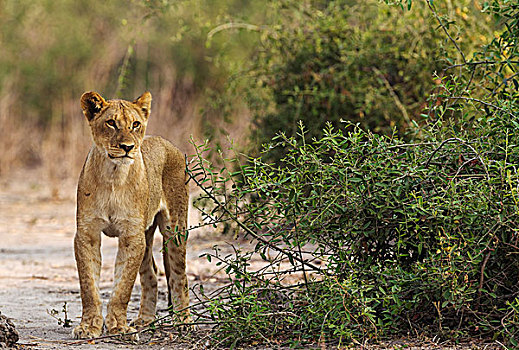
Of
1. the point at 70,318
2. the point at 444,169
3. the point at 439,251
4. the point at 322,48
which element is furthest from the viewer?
the point at 322,48

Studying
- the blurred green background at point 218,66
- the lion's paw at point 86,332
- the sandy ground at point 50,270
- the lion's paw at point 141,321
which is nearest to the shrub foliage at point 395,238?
the sandy ground at point 50,270

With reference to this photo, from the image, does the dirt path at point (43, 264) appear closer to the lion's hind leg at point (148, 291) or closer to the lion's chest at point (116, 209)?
the lion's hind leg at point (148, 291)

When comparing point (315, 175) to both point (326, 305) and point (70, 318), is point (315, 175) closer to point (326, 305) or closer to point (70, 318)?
point (326, 305)

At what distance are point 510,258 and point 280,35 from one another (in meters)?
5.08

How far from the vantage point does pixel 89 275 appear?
169 inches

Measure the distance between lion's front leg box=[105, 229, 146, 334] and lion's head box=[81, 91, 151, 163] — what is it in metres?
0.44

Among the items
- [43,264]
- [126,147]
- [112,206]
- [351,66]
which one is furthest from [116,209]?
[351,66]

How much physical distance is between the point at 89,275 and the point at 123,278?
183 mm

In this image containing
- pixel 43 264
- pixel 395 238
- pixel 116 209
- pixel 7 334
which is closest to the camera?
pixel 7 334

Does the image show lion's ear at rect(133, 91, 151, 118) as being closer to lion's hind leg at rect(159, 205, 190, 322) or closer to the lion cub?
the lion cub

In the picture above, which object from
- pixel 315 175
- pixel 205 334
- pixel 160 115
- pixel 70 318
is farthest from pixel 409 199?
pixel 160 115

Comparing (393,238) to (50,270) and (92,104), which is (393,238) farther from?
(50,270)

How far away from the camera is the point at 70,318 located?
16.6 feet

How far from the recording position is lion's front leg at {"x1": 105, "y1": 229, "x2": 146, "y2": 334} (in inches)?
169
